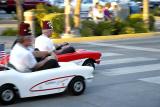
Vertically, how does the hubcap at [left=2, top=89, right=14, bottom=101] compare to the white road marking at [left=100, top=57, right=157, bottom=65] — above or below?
above

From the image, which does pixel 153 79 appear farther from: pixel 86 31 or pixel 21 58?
pixel 86 31

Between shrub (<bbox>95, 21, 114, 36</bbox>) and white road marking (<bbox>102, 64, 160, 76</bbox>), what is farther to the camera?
shrub (<bbox>95, 21, 114, 36</bbox>)

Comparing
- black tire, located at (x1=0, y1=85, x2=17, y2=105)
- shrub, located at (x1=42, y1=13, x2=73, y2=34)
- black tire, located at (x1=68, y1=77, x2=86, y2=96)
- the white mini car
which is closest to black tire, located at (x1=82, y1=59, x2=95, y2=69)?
the white mini car

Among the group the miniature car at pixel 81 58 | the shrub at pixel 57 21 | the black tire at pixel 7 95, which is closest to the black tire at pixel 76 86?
the black tire at pixel 7 95

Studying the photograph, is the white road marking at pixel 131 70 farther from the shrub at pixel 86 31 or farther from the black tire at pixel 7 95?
the shrub at pixel 86 31

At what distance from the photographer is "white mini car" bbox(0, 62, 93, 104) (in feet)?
26.9

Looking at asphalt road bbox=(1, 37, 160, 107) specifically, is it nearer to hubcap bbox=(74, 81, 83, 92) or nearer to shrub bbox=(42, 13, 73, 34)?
hubcap bbox=(74, 81, 83, 92)

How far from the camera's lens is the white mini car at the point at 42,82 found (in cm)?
821

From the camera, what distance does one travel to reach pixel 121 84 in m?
10.3

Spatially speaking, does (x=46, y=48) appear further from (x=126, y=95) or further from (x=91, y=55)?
(x=126, y=95)

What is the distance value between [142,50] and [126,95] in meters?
7.64

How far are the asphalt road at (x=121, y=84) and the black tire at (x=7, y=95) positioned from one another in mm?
143

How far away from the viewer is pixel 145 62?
1365 cm

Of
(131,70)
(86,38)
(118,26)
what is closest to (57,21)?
(86,38)
